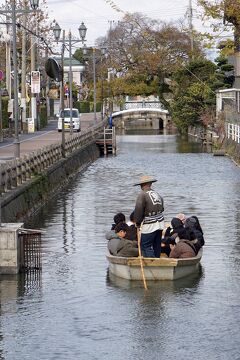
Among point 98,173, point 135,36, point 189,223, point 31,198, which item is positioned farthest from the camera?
point 135,36

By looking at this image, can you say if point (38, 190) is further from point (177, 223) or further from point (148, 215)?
point (148, 215)

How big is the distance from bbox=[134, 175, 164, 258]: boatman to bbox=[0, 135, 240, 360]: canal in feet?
2.78

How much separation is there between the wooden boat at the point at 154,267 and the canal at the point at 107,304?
0.18 m

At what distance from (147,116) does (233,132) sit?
57724 millimetres

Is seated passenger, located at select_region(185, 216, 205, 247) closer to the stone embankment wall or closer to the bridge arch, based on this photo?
the stone embankment wall

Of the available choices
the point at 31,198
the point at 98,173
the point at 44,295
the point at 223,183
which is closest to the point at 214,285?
the point at 44,295

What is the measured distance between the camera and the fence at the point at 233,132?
6419 centimetres

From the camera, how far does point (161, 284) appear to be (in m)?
20.0

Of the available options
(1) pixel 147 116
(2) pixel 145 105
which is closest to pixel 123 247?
(2) pixel 145 105

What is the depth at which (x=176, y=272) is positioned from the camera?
795 inches

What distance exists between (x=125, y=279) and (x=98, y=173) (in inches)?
1326

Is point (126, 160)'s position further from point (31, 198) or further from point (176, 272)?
point (176, 272)

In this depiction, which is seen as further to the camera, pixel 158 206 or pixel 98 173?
pixel 98 173

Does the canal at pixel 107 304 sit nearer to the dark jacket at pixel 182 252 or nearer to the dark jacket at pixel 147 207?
the dark jacket at pixel 182 252
